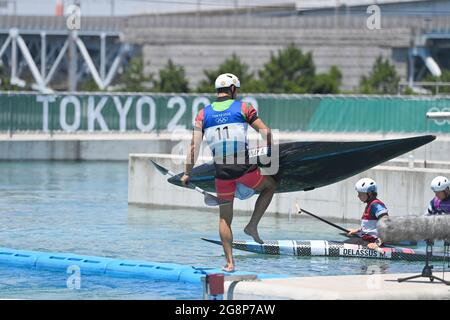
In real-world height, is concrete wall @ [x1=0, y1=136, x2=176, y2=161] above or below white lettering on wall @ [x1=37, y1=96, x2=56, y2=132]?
below

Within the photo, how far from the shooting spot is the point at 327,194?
891 inches

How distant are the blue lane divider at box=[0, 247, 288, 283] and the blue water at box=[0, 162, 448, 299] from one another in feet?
0.39

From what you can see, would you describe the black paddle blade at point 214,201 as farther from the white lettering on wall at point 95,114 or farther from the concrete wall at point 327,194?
the white lettering on wall at point 95,114

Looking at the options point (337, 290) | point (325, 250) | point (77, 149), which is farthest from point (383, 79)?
point (337, 290)

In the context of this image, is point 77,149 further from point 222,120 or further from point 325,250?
point 222,120

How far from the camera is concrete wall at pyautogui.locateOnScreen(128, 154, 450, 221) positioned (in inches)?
842

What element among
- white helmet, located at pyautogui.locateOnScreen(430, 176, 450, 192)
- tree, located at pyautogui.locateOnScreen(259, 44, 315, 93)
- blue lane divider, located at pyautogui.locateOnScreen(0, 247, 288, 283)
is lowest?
blue lane divider, located at pyautogui.locateOnScreen(0, 247, 288, 283)

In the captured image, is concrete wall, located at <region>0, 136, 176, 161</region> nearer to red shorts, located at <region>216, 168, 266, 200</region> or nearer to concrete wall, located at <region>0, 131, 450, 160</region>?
concrete wall, located at <region>0, 131, 450, 160</region>

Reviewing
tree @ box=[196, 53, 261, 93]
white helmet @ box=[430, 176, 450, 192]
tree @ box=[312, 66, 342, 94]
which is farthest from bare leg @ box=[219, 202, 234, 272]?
tree @ box=[312, 66, 342, 94]

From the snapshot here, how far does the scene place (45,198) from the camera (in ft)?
89.2

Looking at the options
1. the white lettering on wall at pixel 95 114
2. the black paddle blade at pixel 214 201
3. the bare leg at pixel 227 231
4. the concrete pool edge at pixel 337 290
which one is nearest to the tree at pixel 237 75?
the white lettering on wall at pixel 95 114

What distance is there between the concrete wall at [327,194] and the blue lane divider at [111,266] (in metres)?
6.96

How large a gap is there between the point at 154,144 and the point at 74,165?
282cm
